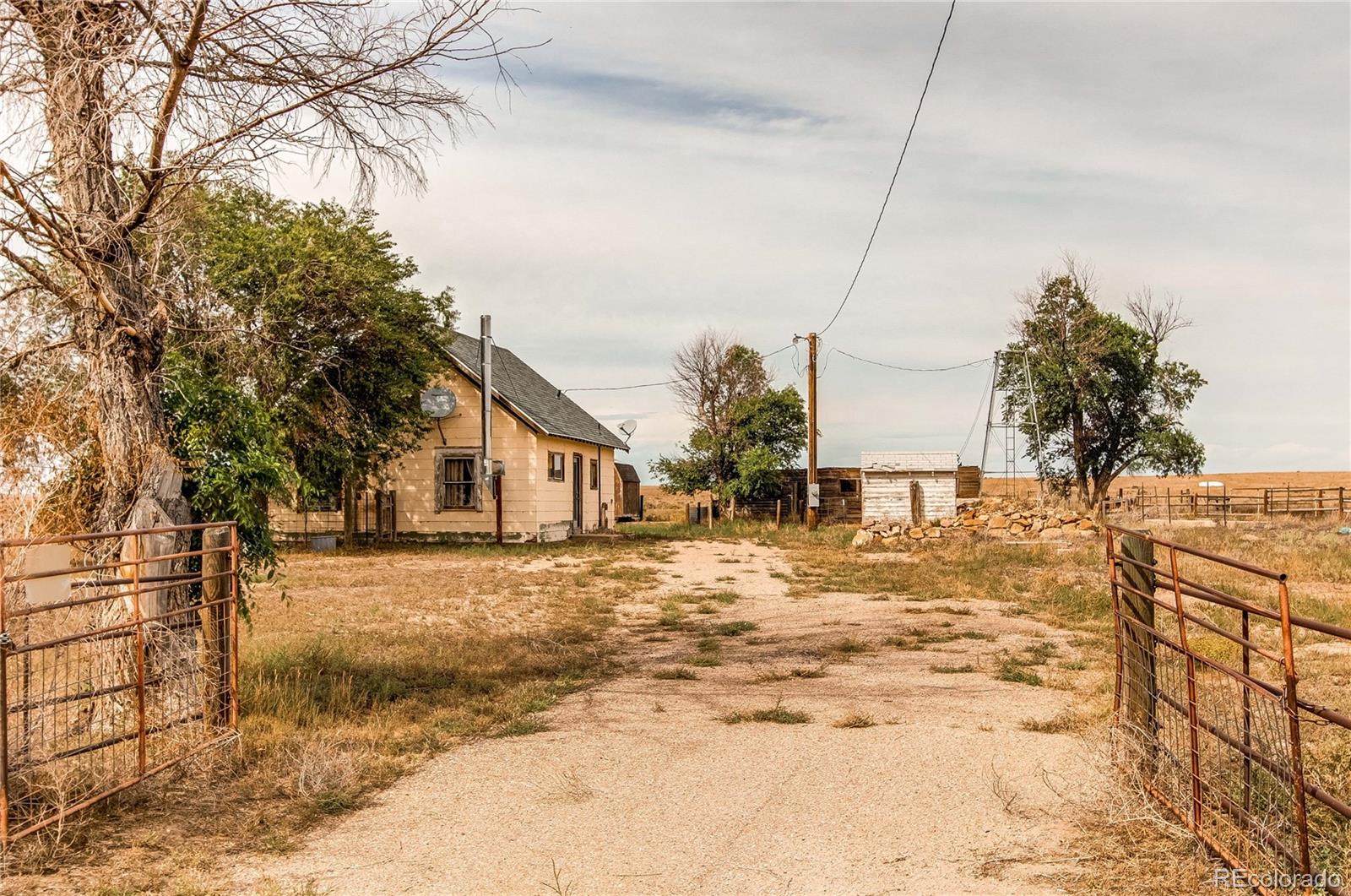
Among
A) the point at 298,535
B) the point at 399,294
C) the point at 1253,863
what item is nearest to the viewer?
the point at 1253,863

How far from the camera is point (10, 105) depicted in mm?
5547

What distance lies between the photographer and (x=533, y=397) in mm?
28266

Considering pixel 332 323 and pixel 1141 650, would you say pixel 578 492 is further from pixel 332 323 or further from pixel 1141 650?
pixel 1141 650

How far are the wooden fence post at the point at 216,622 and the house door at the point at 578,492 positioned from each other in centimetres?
2173

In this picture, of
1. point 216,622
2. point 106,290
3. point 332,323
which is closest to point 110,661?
point 216,622

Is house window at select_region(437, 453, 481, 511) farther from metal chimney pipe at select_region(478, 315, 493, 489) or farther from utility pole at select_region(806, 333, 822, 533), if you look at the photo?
utility pole at select_region(806, 333, 822, 533)

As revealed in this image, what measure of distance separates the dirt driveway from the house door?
1946 cm

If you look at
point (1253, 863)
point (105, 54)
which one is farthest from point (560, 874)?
point (105, 54)

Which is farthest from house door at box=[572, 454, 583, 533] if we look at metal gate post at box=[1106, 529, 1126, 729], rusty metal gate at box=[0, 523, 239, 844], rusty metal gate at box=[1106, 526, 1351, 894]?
metal gate post at box=[1106, 529, 1126, 729]

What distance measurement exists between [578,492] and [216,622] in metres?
22.3

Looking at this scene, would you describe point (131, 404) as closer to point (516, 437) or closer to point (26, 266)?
point (26, 266)

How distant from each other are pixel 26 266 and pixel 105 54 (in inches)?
55.2

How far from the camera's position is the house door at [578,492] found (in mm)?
28219

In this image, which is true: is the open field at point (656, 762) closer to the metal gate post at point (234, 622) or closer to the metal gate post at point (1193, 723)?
the metal gate post at point (1193, 723)
